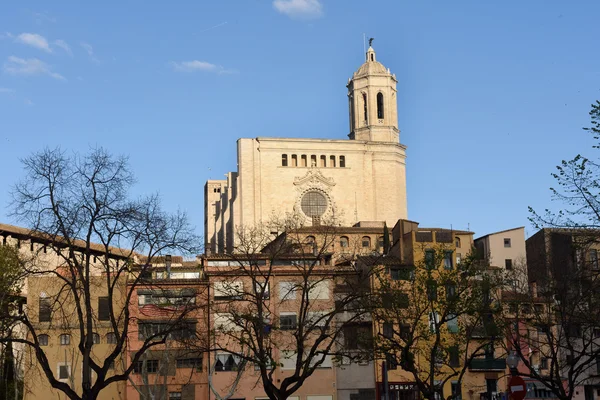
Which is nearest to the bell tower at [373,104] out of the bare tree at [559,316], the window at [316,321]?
the bare tree at [559,316]

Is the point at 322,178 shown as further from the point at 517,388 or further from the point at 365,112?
the point at 517,388

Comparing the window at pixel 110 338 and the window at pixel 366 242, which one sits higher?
the window at pixel 366 242

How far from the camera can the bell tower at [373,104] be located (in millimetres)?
132625

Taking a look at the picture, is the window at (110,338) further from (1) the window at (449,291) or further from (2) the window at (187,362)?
(1) the window at (449,291)

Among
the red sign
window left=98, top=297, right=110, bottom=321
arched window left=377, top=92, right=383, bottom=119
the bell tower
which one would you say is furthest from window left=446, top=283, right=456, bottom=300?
arched window left=377, top=92, right=383, bottom=119

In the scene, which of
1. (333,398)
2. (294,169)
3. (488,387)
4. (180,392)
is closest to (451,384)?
(488,387)

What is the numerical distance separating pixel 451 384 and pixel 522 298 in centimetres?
1334

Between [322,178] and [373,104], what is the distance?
54.8 feet

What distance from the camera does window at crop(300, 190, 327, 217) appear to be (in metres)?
124

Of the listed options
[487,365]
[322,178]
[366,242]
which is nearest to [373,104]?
[322,178]

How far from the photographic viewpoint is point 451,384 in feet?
218

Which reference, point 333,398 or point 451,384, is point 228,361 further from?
point 451,384

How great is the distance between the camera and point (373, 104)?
13412 cm

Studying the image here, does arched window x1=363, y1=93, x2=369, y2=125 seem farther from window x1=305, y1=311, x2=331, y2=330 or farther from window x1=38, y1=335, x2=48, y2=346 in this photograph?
window x1=305, y1=311, x2=331, y2=330
